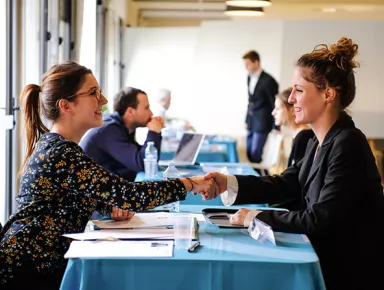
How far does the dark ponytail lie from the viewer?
234cm

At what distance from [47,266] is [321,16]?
11368mm

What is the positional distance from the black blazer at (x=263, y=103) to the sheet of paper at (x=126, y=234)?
6507 mm

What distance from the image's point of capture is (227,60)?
10.0m

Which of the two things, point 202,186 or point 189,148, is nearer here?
point 202,186

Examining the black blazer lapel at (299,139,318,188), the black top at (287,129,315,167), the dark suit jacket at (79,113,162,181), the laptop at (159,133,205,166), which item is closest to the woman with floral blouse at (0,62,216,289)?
the black blazer lapel at (299,139,318,188)

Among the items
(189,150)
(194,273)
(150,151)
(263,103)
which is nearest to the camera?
(194,273)

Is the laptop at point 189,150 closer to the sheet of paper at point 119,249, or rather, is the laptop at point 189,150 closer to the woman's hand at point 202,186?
the woman's hand at point 202,186

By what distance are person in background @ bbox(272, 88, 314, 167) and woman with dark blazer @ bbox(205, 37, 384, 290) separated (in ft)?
4.25

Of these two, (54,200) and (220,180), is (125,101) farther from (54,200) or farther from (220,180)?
(54,200)

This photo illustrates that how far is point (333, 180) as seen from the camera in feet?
7.00

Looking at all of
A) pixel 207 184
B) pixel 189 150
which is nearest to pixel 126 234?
pixel 207 184

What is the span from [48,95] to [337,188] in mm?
1017

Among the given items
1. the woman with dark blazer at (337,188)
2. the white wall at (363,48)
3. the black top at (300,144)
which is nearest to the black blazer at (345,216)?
the woman with dark blazer at (337,188)

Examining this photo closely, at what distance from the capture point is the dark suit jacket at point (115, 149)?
4012 millimetres
